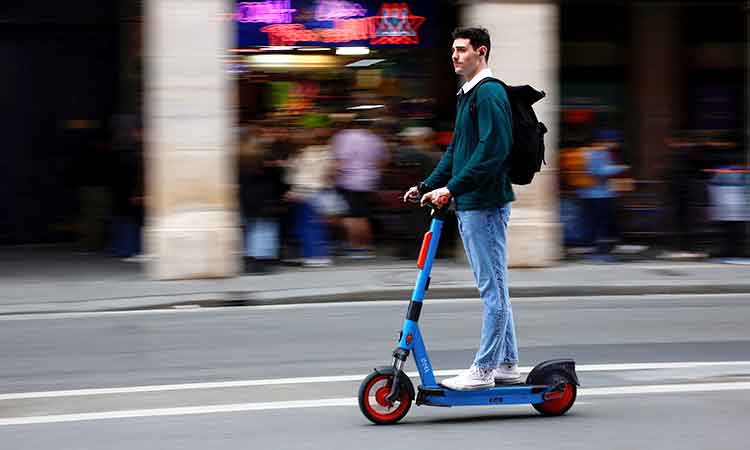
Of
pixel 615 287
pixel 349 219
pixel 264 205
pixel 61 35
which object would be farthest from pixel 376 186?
pixel 61 35

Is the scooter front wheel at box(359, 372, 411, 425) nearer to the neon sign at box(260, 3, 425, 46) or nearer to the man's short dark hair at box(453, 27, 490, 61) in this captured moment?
the man's short dark hair at box(453, 27, 490, 61)

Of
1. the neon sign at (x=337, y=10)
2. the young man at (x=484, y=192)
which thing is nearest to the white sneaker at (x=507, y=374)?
the young man at (x=484, y=192)

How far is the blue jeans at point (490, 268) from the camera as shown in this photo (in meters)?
5.53

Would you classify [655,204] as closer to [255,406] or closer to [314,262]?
[314,262]

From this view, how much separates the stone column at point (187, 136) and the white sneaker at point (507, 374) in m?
6.27

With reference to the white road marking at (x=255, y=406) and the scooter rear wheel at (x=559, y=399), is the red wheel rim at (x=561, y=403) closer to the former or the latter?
the scooter rear wheel at (x=559, y=399)

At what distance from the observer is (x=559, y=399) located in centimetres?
574

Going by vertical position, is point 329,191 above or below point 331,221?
above

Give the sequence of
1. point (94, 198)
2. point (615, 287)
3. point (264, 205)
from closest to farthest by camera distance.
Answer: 1. point (615, 287)
2. point (264, 205)
3. point (94, 198)

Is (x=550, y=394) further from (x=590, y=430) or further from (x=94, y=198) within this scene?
(x=94, y=198)

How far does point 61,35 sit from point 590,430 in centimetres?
1121

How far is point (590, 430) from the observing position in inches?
218

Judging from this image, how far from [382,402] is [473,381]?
0.45 metres

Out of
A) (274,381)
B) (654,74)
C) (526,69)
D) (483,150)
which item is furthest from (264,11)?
(483,150)
